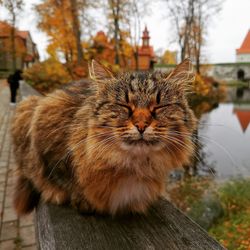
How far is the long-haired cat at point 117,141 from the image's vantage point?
1.48 m

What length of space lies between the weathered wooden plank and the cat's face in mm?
378

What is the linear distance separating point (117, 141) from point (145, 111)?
204mm

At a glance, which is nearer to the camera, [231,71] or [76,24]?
[76,24]

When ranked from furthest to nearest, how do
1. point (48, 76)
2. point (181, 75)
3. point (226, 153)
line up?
point (48, 76) < point (226, 153) < point (181, 75)

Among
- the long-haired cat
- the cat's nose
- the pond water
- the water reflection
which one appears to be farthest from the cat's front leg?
the pond water

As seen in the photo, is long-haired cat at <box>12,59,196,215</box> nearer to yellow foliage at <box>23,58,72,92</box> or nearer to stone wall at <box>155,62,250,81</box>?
yellow foliage at <box>23,58,72,92</box>

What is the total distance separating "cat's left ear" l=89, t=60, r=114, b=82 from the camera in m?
1.79

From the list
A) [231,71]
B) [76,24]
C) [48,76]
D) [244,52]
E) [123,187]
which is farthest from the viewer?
[244,52]

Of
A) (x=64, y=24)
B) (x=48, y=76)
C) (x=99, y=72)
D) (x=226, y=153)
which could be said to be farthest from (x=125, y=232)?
(x=64, y=24)

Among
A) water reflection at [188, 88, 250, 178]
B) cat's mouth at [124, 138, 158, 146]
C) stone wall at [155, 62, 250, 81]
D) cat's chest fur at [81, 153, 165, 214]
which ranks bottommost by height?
water reflection at [188, 88, 250, 178]

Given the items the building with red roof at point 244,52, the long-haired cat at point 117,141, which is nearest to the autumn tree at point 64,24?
the long-haired cat at point 117,141

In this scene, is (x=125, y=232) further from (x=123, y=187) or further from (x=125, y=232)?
(x=123, y=187)

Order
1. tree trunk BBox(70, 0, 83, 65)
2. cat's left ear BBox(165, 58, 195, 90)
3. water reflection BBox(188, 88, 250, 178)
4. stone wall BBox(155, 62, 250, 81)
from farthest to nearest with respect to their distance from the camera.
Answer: stone wall BBox(155, 62, 250, 81) → tree trunk BBox(70, 0, 83, 65) → water reflection BBox(188, 88, 250, 178) → cat's left ear BBox(165, 58, 195, 90)

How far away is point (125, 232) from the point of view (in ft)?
4.73
